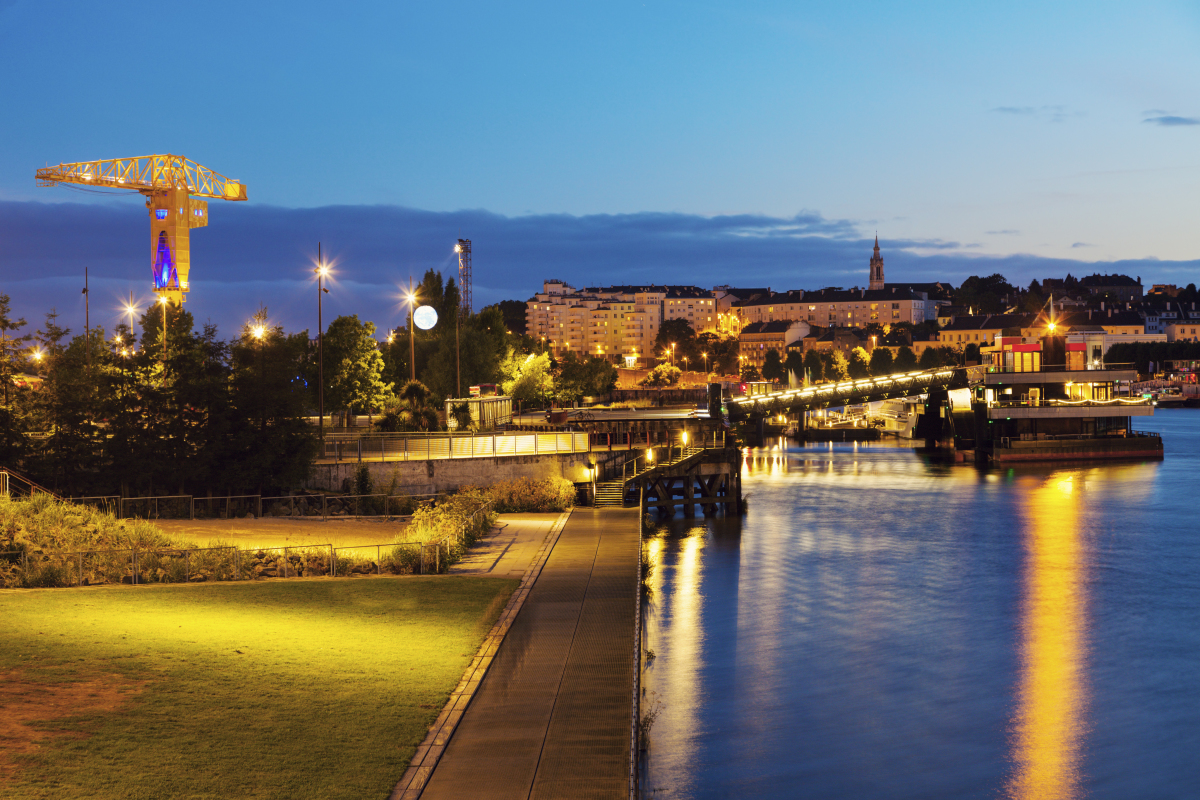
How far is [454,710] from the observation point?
1528 cm

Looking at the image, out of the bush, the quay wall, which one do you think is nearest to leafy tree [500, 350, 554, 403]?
the quay wall

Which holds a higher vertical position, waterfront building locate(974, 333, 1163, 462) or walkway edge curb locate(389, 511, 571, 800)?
waterfront building locate(974, 333, 1163, 462)

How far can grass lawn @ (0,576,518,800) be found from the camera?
1296cm

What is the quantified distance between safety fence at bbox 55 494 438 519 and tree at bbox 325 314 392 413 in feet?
77.9

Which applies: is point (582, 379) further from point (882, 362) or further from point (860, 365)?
point (882, 362)

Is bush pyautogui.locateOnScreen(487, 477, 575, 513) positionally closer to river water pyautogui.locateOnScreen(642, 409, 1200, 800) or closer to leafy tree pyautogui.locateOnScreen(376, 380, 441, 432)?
river water pyautogui.locateOnScreen(642, 409, 1200, 800)

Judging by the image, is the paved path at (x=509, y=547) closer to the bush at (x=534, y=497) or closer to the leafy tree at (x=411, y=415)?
the bush at (x=534, y=497)

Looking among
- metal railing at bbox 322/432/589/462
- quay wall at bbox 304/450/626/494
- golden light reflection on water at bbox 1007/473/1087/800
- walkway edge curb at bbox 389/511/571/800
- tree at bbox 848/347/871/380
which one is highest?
tree at bbox 848/347/871/380

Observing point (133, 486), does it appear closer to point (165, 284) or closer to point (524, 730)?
point (524, 730)

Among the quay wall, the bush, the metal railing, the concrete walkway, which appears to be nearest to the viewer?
the concrete walkway

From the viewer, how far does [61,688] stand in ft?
52.7

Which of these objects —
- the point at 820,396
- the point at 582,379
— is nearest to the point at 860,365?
the point at 582,379

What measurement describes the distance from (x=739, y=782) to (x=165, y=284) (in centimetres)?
6745

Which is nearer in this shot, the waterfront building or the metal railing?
the metal railing
